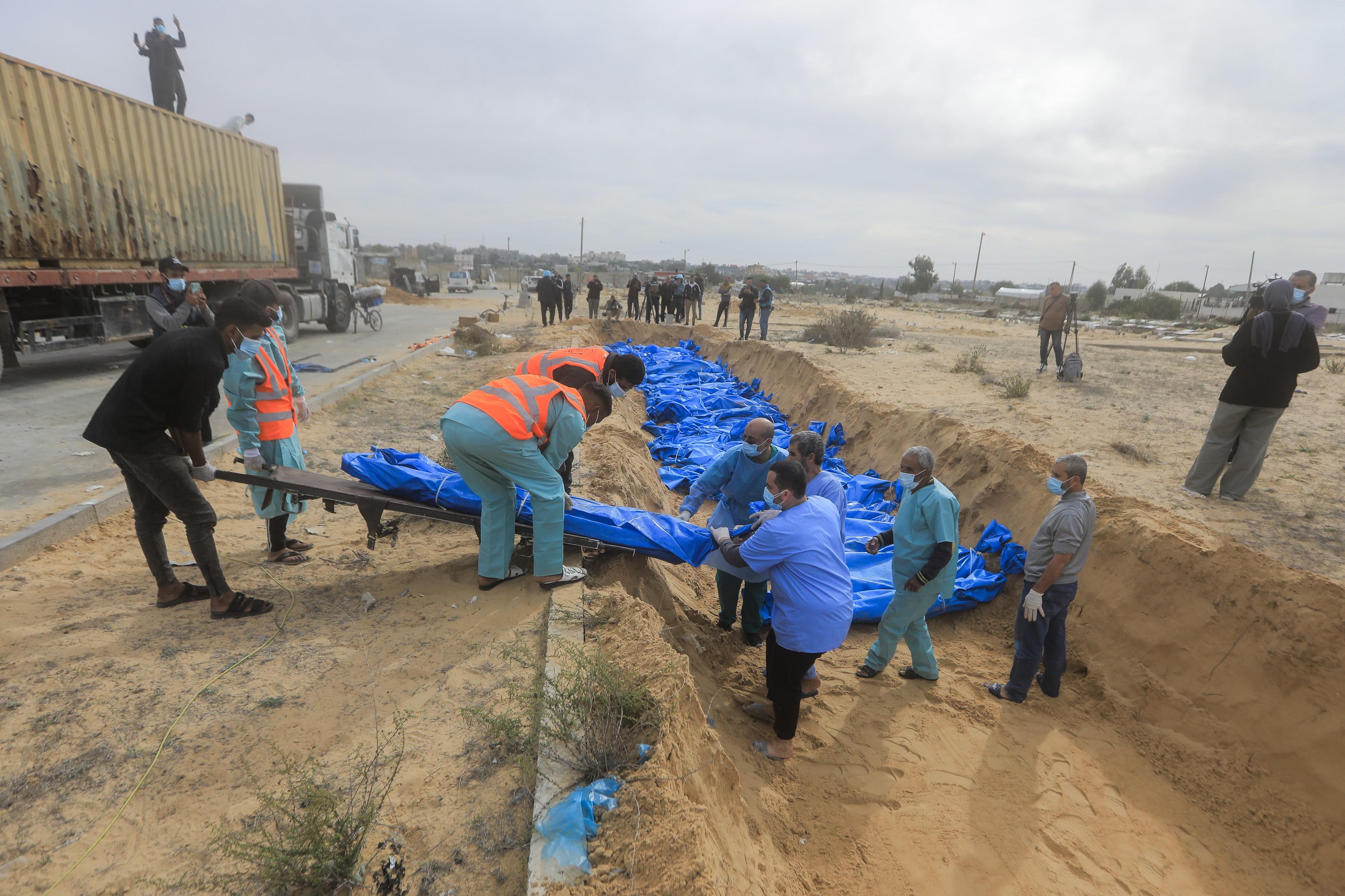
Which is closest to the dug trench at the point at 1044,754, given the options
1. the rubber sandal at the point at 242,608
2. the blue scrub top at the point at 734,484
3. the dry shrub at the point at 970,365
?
the blue scrub top at the point at 734,484

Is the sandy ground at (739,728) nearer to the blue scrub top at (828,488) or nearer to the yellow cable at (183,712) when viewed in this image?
the yellow cable at (183,712)

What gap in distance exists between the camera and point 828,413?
10328 mm

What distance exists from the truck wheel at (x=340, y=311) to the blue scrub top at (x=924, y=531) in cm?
1717

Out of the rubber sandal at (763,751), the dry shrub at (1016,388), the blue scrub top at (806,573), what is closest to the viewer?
the blue scrub top at (806,573)

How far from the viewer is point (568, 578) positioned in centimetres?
405

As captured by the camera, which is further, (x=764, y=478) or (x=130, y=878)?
(x=764, y=478)

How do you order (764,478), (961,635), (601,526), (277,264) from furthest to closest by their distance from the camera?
(277,264), (961,635), (764,478), (601,526)

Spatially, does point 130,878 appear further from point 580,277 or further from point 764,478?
point 580,277

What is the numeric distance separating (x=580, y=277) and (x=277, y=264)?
3156 cm

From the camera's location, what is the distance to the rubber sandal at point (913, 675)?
441 cm

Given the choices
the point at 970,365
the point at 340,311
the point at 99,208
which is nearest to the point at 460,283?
the point at 340,311

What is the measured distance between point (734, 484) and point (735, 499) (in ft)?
0.44

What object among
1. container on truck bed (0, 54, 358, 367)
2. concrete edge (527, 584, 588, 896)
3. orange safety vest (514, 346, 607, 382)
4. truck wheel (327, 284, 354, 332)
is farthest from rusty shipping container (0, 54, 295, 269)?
concrete edge (527, 584, 588, 896)

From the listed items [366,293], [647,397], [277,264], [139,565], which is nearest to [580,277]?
[366,293]
